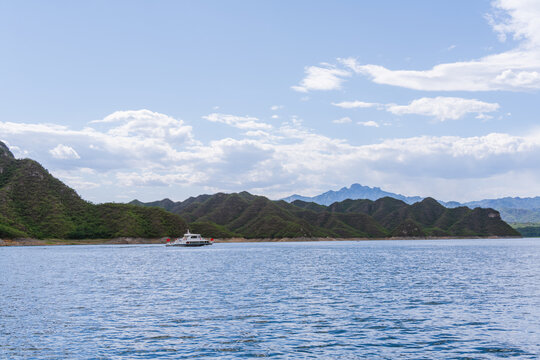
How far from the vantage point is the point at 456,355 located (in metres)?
32.8

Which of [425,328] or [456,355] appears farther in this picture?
[425,328]

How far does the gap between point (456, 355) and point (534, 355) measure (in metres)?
5.45

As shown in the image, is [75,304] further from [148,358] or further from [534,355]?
[534,355]

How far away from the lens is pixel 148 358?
32375 mm

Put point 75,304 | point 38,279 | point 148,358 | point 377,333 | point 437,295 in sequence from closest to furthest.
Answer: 1. point 148,358
2. point 377,333
3. point 75,304
4. point 437,295
5. point 38,279

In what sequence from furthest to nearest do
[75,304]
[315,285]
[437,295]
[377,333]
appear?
[315,285] < [437,295] < [75,304] < [377,333]

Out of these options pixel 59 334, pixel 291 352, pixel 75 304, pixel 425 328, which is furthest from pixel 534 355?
pixel 75 304

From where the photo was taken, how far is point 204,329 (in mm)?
42219

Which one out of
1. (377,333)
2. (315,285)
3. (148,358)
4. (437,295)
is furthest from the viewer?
(315,285)

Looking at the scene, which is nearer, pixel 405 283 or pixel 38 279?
pixel 405 283

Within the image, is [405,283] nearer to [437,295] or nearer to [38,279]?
[437,295]

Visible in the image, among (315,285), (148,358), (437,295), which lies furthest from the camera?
(315,285)

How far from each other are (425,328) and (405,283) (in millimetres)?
37900

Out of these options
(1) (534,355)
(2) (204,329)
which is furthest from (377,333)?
(2) (204,329)
